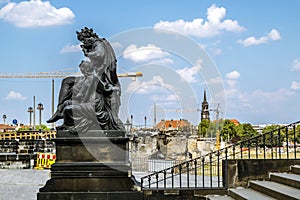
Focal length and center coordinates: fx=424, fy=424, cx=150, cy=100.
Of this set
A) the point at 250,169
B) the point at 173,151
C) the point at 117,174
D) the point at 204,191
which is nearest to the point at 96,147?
the point at 117,174

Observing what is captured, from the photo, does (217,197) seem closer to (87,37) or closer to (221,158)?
(221,158)

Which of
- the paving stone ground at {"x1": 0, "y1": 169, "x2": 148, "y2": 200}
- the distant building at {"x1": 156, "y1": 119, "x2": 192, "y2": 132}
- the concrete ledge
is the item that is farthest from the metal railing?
the distant building at {"x1": 156, "y1": 119, "x2": 192, "y2": 132}

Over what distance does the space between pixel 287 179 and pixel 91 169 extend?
4325mm

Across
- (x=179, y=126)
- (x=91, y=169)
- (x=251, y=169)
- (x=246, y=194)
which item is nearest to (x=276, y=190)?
(x=246, y=194)

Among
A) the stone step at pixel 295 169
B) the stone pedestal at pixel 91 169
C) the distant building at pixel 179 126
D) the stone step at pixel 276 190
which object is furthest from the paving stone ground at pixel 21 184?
the distant building at pixel 179 126

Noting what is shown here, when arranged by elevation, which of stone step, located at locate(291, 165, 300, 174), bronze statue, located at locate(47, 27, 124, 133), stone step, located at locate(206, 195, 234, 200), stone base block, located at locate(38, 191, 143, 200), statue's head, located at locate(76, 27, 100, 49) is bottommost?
stone step, located at locate(206, 195, 234, 200)

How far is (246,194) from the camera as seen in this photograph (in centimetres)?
934

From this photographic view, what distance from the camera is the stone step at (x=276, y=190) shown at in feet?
26.4

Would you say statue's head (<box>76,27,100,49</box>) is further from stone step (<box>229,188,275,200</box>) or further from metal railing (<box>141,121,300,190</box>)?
stone step (<box>229,188,275,200</box>)

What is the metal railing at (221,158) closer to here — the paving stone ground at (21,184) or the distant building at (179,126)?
the paving stone ground at (21,184)

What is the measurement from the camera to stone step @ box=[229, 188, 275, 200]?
29.2ft

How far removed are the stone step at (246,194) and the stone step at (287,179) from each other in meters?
0.56

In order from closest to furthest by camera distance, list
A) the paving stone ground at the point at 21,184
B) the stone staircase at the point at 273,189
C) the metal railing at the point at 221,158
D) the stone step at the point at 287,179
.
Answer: the stone staircase at the point at 273,189 → the stone step at the point at 287,179 → the metal railing at the point at 221,158 → the paving stone ground at the point at 21,184

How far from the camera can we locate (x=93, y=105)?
32.4 feet
